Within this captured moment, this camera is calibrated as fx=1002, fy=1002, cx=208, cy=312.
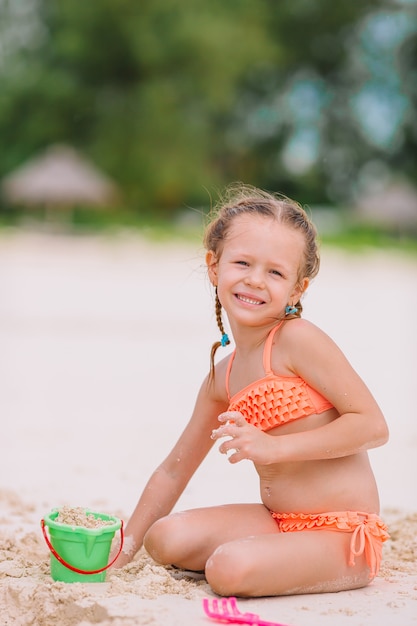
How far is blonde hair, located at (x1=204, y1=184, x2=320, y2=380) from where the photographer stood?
280 cm

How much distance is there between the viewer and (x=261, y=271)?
276 centimetres

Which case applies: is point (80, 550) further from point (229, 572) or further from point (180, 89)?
point (180, 89)

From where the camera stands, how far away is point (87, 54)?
30625 millimetres

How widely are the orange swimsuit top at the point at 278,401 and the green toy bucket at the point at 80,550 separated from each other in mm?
472

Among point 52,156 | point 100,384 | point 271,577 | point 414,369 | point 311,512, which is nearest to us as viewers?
point 271,577

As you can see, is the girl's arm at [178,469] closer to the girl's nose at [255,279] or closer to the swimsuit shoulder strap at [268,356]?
the swimsuit shoulder strap at [268,356]

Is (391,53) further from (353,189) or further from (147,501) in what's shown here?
(147,501)

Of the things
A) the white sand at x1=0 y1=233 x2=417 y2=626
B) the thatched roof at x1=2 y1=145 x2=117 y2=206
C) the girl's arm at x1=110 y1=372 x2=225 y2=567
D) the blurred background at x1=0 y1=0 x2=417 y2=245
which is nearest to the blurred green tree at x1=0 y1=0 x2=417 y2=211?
the blurred background at x1=0 y1=0 x2=417 y2=245

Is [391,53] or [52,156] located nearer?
[52,156]

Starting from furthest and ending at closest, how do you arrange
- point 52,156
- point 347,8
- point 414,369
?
point 347,8 < point 52,156 < point 414,369

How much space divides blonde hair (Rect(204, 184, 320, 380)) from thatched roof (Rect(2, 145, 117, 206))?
80.2 feet

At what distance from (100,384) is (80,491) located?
2522mm

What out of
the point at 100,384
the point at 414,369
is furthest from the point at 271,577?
the point at 414,369

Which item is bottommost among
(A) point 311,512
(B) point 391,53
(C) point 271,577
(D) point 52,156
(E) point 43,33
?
(C) point 271,577
